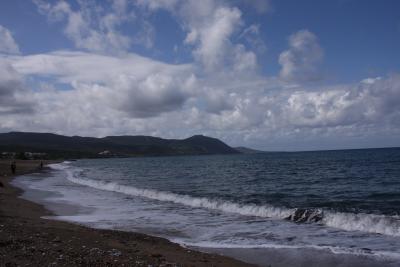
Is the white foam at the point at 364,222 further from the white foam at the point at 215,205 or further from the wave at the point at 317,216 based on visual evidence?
the white foam at the point at 215,205

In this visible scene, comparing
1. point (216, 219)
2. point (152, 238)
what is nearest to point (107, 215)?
point (216, 219)

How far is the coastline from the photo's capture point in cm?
1071

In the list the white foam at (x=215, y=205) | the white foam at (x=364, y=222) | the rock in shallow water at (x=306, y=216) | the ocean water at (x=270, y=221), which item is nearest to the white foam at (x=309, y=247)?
the ocean water at (x=270, y=221)

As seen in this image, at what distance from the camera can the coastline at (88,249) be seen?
10711 millimetres

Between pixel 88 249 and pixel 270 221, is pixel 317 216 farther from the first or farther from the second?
pixel 88 249

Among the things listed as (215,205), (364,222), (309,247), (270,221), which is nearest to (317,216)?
(270,221)

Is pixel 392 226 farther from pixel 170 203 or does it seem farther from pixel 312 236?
pixel 170 203

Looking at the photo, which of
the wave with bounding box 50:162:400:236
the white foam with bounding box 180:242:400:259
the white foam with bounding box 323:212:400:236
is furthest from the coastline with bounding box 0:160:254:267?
the wave with bounding box 50:162:400:236

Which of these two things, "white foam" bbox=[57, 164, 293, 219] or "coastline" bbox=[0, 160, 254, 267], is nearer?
"coastline" bbox=[0, 160, 254, 267]

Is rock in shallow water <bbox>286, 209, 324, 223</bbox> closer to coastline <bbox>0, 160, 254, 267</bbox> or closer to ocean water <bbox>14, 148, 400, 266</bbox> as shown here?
ocean water <bbox>14, 148, 400, 266</bbox>

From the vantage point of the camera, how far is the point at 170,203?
97.5 feet

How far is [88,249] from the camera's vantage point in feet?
39.8

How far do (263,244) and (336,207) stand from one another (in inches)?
420

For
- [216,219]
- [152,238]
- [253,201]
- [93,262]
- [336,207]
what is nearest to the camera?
[93,262]
